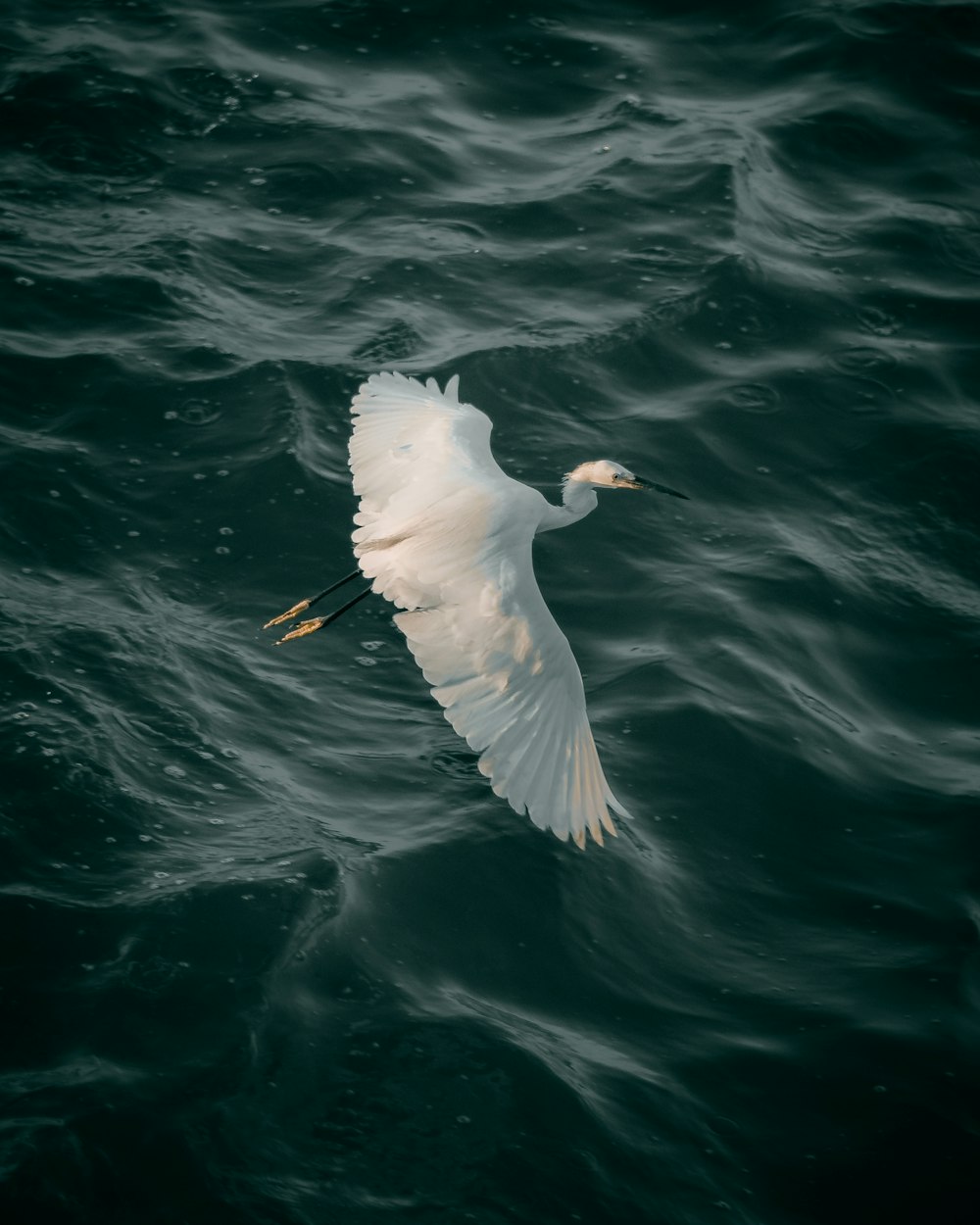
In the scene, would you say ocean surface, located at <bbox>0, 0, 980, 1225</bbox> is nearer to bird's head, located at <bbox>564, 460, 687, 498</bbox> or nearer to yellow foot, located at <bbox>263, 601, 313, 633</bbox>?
yellow foot, located at <bbox>263, 601, 313, 633</bbox>

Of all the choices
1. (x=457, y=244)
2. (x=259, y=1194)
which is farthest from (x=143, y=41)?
(x=259, y=1194)

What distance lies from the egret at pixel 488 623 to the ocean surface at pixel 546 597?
31.0 inches

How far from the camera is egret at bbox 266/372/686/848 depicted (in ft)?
19.9

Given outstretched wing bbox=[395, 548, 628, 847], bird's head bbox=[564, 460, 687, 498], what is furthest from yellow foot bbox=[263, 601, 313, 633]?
bird's head bbox=[564, 460, 687, 498]

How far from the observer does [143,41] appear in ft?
39.6

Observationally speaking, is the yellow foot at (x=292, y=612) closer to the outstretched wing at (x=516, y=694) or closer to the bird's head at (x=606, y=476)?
the outstretched wing at (x=516, y=694)

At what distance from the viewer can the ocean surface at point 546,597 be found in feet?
18.6

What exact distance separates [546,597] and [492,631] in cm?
223

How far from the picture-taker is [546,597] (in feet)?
27.8

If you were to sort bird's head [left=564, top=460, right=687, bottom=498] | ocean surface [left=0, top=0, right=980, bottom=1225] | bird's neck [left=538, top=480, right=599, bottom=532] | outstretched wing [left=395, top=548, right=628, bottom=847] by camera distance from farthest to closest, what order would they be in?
bird's head [left=564, top=460, right=687, bottom=498]
bird's neck [left=538, top=480, right=599, bottom=532]
outstretched wing [left=395, top=548, right=628, bottom=847]
ocean surface [left=0, top=0, right=980, bottom=1225]

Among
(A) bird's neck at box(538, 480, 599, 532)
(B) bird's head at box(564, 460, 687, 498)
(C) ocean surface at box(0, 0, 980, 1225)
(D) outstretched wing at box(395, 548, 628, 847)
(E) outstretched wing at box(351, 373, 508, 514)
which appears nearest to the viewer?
(C) ocean surface at box(0, 0, 980, 1225)

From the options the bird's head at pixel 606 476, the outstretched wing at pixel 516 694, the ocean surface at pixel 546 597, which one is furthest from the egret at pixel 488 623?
the ocean surface at pixel 546 597

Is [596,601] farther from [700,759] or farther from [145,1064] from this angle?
[145,1064]

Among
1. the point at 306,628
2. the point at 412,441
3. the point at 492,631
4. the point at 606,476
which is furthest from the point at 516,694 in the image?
the point at 412,441
